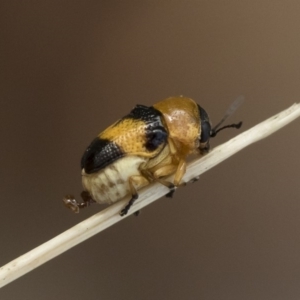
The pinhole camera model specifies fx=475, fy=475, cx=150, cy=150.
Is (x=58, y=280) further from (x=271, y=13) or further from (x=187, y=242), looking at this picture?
(x=271, y=13)

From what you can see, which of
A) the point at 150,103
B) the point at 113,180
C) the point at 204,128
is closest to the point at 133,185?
the point at 113,180

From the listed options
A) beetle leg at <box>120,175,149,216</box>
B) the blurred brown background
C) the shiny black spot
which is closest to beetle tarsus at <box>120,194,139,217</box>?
beetle leg at <box>120,175,149,216</box>

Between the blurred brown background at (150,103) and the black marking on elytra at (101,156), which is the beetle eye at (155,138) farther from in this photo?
the blurred brown background at (150,103)

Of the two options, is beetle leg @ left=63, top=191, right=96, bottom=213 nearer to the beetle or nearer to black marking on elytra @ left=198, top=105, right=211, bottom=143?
the beetle

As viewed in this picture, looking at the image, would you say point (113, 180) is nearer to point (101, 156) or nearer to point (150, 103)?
point (101, 156)

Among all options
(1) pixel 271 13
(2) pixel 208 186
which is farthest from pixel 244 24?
(2) pixel 208 186
